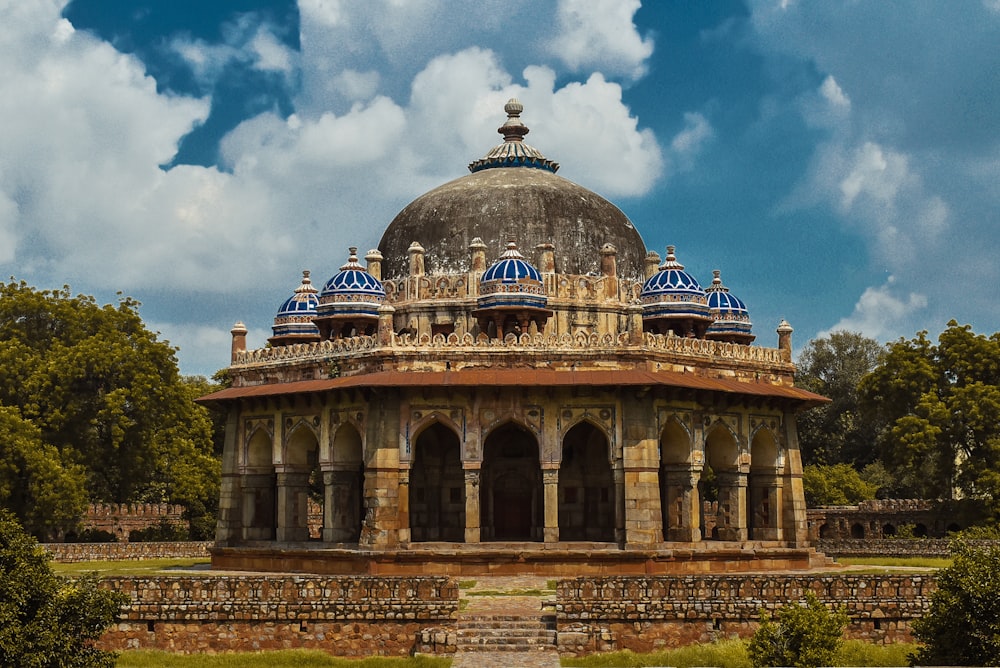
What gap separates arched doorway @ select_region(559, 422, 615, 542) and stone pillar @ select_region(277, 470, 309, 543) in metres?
7.47

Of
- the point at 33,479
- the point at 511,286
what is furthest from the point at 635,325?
the point at 33,479

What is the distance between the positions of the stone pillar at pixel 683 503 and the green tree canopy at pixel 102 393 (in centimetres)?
2186

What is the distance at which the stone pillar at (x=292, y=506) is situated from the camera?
1432 inches

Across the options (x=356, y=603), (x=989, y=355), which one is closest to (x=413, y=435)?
(x=356, y=603)

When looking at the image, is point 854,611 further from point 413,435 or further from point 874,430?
point 874,430

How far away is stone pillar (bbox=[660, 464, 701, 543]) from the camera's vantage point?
34094 mm

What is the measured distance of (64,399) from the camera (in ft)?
153

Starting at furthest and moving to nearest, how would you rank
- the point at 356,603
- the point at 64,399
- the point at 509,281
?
the point at 64,399 → the point at 509,281 → the point at 356,603

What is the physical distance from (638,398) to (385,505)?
7.10 metres

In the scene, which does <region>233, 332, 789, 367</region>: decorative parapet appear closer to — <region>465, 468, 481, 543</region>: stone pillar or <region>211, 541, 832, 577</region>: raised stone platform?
<region>465, 468, 481, 543</region>: stone pillar

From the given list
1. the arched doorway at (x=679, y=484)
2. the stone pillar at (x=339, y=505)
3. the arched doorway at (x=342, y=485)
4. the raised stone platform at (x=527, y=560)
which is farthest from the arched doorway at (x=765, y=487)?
the stone pillar at (x=339, y=505)

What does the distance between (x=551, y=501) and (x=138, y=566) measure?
41.1ft

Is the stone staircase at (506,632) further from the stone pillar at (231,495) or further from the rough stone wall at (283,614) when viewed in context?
the stone pillar at (231,495)

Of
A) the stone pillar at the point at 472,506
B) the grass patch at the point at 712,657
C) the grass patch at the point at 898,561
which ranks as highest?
the stone pillar at the point at 472,506
